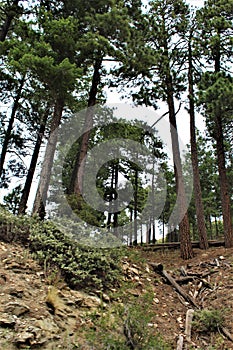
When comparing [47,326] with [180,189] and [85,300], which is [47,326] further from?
[180,189]

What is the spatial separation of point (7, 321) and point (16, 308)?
0.91 feet

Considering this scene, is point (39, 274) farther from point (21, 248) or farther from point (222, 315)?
point (222, 315)

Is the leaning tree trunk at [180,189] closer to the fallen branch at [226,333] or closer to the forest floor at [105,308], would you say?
the forest floor at [105,308]

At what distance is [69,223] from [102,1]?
19.7ft

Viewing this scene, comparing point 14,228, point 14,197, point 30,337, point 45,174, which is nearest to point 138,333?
point 30,337

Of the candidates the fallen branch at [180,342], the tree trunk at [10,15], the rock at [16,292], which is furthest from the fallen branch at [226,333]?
the tree trunk at [10,15]

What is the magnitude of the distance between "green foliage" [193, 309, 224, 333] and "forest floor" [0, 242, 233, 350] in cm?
2

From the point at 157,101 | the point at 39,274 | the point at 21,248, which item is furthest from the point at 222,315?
the point at 157,101

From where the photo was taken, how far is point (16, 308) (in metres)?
3.71

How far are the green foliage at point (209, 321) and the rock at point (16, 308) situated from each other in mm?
2744

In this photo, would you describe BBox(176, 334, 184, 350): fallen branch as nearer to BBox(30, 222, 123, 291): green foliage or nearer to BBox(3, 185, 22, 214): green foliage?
BBox(30, 222, 123, 291): green foliage

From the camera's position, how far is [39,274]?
15.8 feet

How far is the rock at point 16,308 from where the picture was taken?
364 centimetres

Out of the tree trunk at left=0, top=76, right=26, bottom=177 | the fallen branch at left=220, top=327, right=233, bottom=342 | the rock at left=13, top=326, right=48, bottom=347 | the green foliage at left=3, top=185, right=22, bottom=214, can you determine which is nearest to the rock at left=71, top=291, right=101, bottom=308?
the rock at left=13, top=326, right=48, bottom=347
